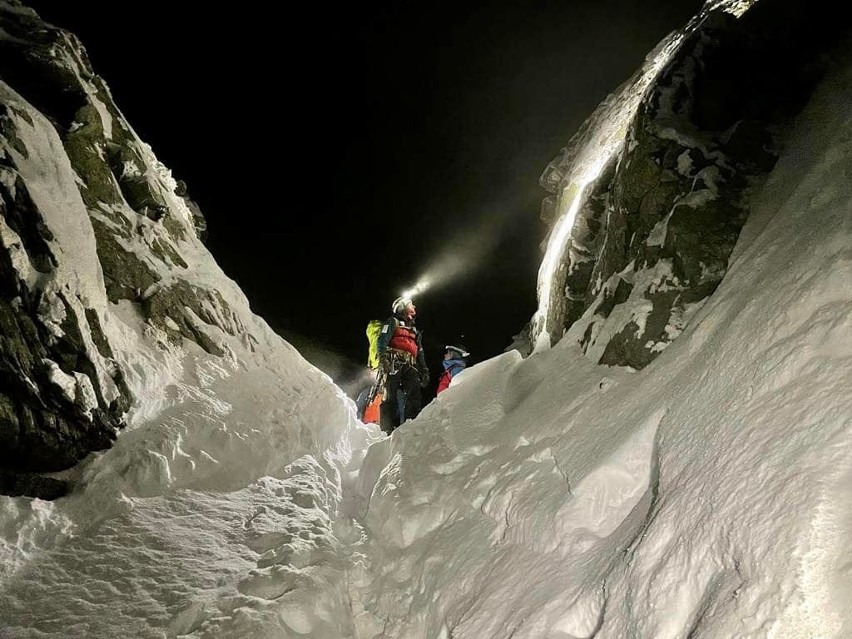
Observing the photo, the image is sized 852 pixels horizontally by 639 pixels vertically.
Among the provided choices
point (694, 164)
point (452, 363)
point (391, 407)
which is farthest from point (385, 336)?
point (694, 164)

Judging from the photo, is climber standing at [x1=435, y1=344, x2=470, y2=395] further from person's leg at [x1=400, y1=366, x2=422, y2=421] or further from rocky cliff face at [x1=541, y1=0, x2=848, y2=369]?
rocky cliff face at [x1=541, y1=0, x2=848, y2=369]

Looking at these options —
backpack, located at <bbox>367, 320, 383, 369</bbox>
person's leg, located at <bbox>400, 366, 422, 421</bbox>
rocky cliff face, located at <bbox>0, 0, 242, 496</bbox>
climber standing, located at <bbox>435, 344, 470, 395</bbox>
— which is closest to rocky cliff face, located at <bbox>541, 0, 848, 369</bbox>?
rocky cliff face, located at <bbox>0, 0, 242, 496</bbox>

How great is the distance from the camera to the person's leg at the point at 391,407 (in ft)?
35.2

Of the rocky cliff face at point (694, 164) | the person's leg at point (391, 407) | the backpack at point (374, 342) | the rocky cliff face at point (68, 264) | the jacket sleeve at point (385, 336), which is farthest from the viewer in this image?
the backpack at point (374, 342)

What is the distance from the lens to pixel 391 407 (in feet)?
35.3

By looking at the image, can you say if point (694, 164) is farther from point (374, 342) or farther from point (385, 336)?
point (374, 342)

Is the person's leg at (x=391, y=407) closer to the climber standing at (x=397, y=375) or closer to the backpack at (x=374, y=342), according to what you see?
the climber standing at (x=397, y=375)

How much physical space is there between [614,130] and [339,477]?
26.5ft

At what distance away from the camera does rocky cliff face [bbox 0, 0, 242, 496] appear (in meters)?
3.98

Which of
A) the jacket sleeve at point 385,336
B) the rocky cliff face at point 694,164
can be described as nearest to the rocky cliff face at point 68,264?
the jacket sleeve at point 385,336

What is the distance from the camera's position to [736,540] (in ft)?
6.36

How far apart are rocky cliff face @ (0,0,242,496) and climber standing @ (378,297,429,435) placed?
13.1 ft

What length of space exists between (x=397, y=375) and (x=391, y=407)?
0.76 metres

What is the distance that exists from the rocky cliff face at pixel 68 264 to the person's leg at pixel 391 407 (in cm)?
412
